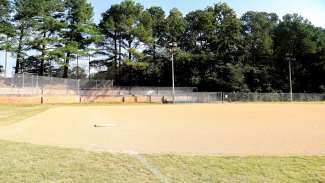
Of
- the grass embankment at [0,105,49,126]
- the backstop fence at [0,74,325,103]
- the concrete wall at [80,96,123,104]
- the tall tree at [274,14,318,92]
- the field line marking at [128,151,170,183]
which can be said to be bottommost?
the field line marking at [128,151,170,183]

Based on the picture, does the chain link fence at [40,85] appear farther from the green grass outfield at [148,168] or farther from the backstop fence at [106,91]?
the green grass outfield at [148,168]

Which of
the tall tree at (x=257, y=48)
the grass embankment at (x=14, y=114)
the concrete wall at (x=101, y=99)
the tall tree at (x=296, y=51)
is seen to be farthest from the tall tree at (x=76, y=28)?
the tall tree at (x=296, y=51)

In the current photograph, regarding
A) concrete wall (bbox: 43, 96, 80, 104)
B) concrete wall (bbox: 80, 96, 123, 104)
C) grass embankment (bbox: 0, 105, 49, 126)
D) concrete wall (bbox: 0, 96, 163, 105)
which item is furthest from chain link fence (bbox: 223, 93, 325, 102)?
grass embankment (bbox: 0, 105, 49, 126)

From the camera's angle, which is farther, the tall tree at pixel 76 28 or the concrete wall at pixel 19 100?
the tall tree at pixel 76 28

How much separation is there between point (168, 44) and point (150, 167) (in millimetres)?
66667

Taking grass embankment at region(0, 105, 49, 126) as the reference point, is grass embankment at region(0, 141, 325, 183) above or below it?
below

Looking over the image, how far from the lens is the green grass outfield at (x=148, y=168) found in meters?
6.68

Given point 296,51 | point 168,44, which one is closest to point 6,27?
point 168,44

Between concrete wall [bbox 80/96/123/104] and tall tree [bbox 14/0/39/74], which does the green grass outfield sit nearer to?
concrete wall [bbox 80/96/123/104]

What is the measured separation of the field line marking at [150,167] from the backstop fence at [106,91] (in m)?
40.0

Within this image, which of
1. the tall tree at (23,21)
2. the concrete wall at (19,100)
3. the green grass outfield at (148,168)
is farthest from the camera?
the tall tree at (23,21)

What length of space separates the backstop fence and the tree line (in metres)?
4.57

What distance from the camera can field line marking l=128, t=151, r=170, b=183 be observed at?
22.0ft

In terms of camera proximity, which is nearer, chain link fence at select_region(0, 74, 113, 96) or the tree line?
chain link fence at select_region(0, 74, 113, 96)
